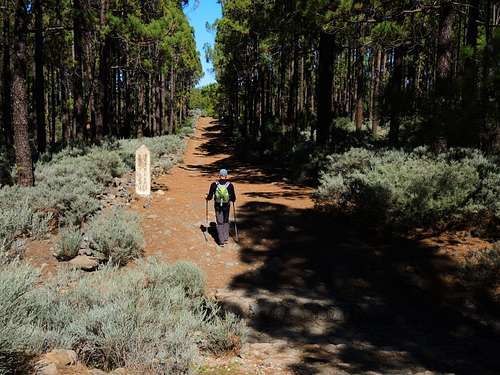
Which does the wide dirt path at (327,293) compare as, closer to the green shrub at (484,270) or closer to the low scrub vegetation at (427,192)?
the green shrub at (484,270)

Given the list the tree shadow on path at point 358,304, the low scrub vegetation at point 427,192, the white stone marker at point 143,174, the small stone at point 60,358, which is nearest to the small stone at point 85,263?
the tree shadow on path at point 358,304

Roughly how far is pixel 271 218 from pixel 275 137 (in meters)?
16.2

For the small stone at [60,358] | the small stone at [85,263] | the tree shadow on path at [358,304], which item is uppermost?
the small stone at [60,358]

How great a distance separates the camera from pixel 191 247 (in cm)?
942

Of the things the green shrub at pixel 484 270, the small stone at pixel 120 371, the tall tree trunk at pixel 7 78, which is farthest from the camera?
the tall tree trunk at pixel 7 78

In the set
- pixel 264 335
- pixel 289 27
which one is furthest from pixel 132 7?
pixel 264 335

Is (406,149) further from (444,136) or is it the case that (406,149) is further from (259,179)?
(259,179)

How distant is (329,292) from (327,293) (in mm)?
55

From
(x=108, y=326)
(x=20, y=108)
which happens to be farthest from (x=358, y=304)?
(x=20, y=108)

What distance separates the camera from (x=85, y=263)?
25.5 feet

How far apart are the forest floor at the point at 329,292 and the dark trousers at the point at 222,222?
0.99 ft

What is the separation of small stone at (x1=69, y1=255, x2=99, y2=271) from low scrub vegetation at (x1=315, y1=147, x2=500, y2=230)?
615 centimetres

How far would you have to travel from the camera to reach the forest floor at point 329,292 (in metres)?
5.21

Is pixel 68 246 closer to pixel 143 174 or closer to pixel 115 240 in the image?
pixel 115 240
